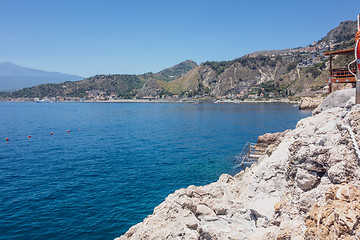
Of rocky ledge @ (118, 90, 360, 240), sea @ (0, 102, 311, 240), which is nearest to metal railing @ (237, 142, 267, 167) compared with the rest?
sea @ (0, 102, 311, 240)

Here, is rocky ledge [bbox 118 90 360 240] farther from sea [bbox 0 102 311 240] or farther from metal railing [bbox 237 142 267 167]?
metal railing [bbox 237 142 267 167]

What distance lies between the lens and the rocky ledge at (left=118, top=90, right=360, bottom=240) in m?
4.62

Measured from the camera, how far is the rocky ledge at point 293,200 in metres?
4.62

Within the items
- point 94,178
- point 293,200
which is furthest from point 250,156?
point 293,200

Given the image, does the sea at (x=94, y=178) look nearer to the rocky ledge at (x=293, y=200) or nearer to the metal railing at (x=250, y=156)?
the metal railing at (x=250, y=156)

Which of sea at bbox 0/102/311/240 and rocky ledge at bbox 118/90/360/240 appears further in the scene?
sea at bbox 0/102/311/240

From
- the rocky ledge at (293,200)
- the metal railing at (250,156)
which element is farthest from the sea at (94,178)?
the rocky ledge at (293,200)

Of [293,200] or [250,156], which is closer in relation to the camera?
[293,200]

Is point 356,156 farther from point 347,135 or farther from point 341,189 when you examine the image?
point 341,189

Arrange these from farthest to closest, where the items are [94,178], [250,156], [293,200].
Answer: [250,156] < [94,178] < [293,200]

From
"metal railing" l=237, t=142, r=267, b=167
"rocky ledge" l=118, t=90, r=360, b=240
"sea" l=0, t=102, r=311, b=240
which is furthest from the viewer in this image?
"metal railing" l=237, t=142, r=267, b=167

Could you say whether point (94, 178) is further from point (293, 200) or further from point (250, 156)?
point (293, 200)

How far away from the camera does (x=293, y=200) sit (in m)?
6.24

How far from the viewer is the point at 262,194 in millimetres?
9969
